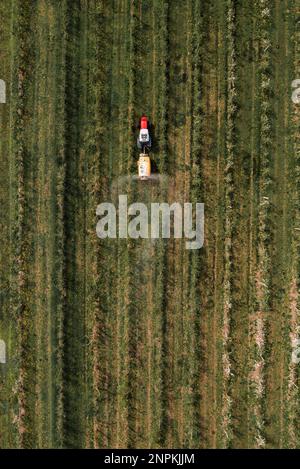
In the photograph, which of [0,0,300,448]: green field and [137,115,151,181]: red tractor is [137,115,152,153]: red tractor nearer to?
[137,115,151,181]: red tractor

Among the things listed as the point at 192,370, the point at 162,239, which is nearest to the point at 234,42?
the point at 162,239

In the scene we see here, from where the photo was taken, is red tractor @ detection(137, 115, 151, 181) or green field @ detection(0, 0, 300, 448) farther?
green field @ detection(0, 0, 300, 448)

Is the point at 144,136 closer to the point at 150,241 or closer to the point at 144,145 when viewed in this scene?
the point at 144,145

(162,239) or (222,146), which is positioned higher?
(222,146)

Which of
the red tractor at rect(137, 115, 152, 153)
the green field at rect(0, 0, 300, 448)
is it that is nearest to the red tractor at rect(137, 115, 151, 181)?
the red tractor at rect(137, 115, 152, 153)

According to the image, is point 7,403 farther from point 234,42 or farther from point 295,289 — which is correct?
point 234,42

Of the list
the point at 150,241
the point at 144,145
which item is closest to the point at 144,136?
the point at 144,145

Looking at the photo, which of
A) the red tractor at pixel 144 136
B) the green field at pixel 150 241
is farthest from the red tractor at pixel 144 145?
A: the green field at pixel 150 241

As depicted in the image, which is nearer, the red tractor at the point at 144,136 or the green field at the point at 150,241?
the red tractor at the point at 144,136

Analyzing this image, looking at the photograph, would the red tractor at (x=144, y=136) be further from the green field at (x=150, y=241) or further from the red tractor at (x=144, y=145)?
the green field at (x=150, y=241)
